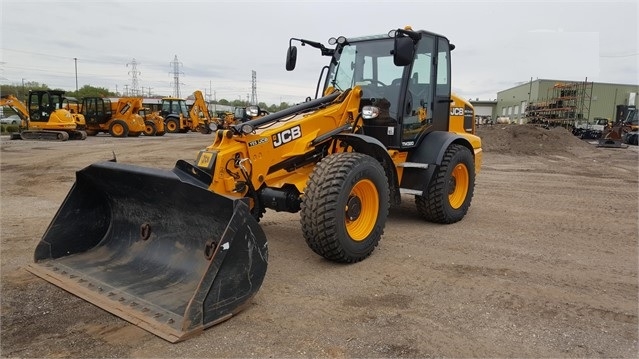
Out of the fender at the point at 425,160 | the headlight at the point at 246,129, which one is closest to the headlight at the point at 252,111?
the headlight at the point at 246,129

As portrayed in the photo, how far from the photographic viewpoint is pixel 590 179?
1130cm

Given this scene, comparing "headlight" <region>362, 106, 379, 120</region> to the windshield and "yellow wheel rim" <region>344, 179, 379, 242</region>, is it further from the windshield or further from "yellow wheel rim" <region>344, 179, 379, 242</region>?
the windshield

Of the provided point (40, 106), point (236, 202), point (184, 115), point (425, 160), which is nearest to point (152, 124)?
point (184, 115)

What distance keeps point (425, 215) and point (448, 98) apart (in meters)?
1.76

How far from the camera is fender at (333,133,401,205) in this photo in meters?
4.67

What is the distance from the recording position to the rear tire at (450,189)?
5.89 m

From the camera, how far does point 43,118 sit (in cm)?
2198

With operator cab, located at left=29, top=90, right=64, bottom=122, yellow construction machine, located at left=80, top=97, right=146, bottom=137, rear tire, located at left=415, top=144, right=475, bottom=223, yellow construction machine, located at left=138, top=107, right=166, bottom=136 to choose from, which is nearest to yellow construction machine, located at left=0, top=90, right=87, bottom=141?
operator cab, located at left=29, top=90, right=64, bottom=122

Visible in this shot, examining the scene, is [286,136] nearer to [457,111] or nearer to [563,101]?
[457,111]

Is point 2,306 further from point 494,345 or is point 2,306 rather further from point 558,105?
point 558,105

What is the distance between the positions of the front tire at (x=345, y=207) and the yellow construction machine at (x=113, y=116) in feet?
77.1

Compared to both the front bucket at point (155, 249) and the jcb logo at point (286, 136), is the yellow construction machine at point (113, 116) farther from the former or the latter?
the jcb logo at point (286, 136)

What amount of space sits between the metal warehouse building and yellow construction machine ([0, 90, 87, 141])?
106ft

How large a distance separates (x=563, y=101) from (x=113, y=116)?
1568 inches
